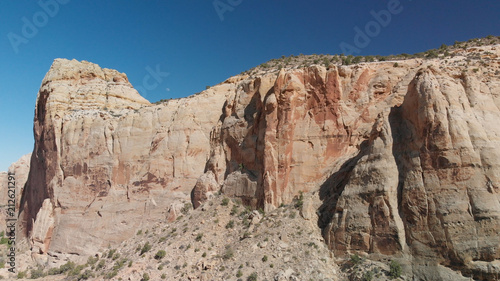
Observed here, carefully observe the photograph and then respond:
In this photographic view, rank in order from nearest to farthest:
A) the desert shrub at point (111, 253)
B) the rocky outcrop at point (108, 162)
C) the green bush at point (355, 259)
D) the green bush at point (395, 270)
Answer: the green bush at point (395, 270)
the green bush at point (355, 259)
the desert shrub at point (111, 253)
the rocky outcrop at point (108, 162)

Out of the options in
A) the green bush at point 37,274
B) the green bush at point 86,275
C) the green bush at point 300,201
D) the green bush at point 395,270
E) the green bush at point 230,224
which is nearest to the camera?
the green bush at point 395,270

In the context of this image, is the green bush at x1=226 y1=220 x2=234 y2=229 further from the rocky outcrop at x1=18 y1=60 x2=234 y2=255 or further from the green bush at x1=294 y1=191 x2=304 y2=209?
the rocky outcrop at x1=18 y1=60 x2=234 y2=255

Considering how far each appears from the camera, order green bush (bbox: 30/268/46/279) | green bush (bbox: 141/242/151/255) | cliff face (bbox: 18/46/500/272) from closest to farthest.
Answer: cliff face (bbox: 18/46/500/272)
green bush (bbox: 141/242/151/255)
green bush (bbox: 30/268/46/279)

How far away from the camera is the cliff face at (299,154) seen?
50.2ft

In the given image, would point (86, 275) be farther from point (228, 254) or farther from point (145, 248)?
point (228, 254)

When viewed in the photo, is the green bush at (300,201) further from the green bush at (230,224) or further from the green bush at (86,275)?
the green bush at (86,275)

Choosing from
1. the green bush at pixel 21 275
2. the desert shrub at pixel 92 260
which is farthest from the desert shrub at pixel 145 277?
the green bush at pixel 21 275

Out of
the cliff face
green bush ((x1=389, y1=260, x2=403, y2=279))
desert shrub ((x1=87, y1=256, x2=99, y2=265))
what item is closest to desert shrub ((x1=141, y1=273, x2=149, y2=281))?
the cliff face

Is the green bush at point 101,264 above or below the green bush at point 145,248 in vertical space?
below

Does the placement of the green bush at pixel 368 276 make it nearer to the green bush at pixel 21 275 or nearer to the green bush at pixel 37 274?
the green bush at pixel 37 274

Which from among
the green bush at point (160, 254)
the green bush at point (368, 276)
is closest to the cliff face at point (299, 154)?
the green bush at point (368, 276)

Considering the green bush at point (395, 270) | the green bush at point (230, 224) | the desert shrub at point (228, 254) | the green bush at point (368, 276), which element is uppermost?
the green bush at point (230, 224)

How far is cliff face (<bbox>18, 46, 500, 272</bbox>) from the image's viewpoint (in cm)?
1530

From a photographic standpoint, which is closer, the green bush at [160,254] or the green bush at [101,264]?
the green bush at [160,254]
